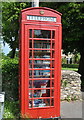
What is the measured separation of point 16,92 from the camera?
21.9 ft

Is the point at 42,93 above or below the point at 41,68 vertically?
below

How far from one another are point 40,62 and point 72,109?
6.96 feet

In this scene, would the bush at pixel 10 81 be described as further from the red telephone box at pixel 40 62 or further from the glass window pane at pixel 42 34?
the glass window pane at pixel 42 34

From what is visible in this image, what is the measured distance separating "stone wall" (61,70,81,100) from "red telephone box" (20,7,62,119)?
2214 millimetres

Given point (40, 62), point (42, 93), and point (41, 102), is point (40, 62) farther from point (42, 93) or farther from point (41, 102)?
point (41, 102)

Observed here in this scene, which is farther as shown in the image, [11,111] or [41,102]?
[11,111]

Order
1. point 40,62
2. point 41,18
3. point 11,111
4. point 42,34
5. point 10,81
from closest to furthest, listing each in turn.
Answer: point 41,18
point 42,34
point 40,62
point 11,111
point 10,81

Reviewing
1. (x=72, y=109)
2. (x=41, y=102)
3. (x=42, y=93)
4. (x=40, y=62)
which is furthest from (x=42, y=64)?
(x=72, y=109)

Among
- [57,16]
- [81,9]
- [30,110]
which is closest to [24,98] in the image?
[30,110]

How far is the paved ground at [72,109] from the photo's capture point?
5.43m

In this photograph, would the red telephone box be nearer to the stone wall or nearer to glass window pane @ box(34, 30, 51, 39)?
glass window pane @ box(34, 30, 51, 39)

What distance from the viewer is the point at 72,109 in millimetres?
6051

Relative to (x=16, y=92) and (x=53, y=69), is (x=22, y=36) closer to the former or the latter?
(x=53, y=69)

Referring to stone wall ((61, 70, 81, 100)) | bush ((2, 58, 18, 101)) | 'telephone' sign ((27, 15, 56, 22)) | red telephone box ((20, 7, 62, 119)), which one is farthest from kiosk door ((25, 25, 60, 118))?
stone wall ((61, 70, 81, 100))
